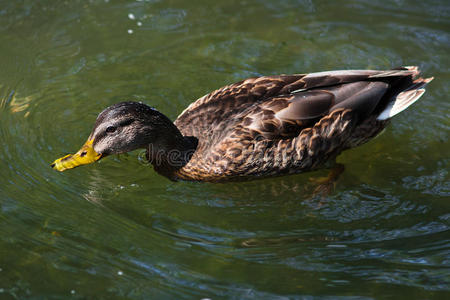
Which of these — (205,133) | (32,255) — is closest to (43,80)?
(205,133)

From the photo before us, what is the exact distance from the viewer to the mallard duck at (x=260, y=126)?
6332mm

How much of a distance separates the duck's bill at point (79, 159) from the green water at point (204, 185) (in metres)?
0.32

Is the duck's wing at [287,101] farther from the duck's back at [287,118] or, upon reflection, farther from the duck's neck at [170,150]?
the duck's neck at [170,150]

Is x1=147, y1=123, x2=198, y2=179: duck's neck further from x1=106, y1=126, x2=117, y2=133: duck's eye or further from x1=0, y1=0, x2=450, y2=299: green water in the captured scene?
x1=106, y1=126, x2=117, y2=133: duck's eye

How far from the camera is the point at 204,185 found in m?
6.70

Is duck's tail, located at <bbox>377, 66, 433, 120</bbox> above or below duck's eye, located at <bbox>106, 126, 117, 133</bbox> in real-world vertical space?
above

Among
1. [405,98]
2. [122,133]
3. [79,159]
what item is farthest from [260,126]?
[79,159]

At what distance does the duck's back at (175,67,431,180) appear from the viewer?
251 inches

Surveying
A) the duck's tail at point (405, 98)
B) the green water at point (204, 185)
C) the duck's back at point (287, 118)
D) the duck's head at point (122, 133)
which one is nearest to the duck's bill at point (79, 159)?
the duck's head at point (122, 133)

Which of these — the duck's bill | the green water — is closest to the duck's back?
the green water

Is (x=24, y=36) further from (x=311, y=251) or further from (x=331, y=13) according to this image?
(x=311, y=251)

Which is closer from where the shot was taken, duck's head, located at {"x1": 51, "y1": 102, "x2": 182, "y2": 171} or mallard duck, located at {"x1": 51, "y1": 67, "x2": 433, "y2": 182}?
duck's head, located at {"x1": 51, "y1": 102, "x2": 182, "y2": 171}

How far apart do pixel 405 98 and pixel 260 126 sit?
1.82 m

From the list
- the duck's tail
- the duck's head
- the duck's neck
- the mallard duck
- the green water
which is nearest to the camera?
the green water
